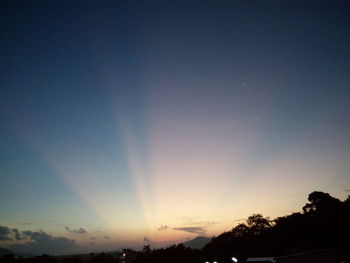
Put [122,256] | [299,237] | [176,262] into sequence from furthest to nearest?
[176,262], [299,237], [122,256]

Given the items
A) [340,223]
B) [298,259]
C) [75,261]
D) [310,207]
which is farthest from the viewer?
[75,261]

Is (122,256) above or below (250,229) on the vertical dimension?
below

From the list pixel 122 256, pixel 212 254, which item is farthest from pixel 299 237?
pixel 122 256

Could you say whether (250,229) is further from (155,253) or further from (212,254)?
(155,253)

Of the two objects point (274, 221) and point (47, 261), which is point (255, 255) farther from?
Answer: point (47, 261)

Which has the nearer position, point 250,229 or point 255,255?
point 255,255

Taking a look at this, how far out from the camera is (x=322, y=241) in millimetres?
43469

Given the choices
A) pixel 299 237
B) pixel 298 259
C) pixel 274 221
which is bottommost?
pixel 298 259

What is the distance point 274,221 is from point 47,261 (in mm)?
64684

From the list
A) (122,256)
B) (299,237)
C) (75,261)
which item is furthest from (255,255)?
(75,261)

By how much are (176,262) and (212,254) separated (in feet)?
27.7

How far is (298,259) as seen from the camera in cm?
2716

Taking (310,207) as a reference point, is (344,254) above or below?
below

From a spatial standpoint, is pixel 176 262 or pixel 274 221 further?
pixel 274 221
